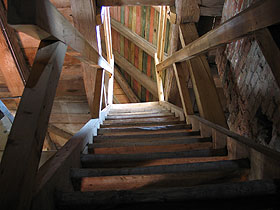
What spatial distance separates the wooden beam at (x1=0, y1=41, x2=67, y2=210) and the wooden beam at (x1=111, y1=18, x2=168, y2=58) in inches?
173

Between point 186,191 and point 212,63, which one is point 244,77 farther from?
point 212,63

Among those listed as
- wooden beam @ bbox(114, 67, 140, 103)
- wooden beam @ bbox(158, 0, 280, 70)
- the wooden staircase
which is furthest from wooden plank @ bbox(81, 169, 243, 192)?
wooden beam @ bbox(114, 67, 140, 103)

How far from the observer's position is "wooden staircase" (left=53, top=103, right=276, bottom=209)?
0.89 meters

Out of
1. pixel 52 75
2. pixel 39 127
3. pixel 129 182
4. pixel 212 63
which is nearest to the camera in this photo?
pixel 39 127

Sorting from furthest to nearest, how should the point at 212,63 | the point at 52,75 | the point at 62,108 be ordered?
the point at 62,108 → the point at 212,63 → the point at 52,75

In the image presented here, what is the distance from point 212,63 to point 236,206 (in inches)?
135

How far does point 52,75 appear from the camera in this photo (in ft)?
3.01

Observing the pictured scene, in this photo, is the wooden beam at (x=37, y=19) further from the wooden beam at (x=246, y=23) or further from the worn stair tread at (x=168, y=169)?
the wooden beam at (x=246, y=23)

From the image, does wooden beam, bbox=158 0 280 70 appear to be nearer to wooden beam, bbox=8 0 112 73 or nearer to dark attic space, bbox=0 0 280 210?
dark attic space, bbox=0 0 280 210

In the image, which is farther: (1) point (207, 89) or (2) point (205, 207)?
(1) point (207, 89)

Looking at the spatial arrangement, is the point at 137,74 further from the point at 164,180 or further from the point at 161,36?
the point at 164,180

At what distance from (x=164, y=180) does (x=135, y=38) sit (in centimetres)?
482

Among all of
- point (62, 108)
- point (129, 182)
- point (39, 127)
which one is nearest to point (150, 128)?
point (129, 182)

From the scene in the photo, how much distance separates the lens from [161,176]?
3.79 ft
